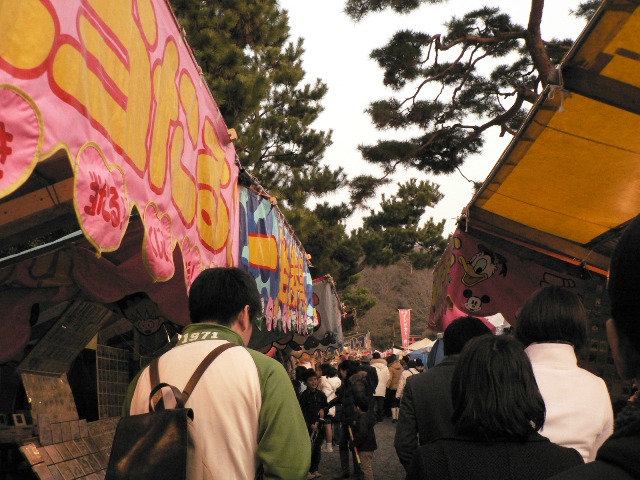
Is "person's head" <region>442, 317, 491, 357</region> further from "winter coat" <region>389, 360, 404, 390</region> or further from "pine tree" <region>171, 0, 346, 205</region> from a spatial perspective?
"winter coat" <region>389, 360, 404, 390</region>

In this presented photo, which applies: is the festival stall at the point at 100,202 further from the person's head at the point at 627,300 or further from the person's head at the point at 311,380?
the person's head at the point at 311,380

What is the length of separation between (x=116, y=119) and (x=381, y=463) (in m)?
11.5

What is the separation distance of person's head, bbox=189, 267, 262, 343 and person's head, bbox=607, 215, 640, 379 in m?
1.81

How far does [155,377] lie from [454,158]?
11212 mm

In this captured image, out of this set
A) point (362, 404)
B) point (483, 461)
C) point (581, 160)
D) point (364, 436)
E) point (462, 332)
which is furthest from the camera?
point (362, 404)

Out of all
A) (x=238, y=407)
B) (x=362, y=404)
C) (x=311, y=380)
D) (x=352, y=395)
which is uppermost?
(x=238, y=407)

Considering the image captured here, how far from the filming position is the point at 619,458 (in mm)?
988

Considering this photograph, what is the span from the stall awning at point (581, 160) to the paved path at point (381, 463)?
564 cm

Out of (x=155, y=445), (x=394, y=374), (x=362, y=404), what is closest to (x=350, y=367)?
(x=362, y=404)

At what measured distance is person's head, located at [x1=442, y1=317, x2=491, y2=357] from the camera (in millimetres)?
3965

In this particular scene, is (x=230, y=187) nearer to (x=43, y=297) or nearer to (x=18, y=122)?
(x=43, y=297)

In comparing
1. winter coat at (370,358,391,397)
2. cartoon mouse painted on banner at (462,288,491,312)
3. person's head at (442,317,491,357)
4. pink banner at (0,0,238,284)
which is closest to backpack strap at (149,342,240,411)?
pink banner at (0,0,238,284)

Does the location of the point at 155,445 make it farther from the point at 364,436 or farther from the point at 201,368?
the point at 364,436

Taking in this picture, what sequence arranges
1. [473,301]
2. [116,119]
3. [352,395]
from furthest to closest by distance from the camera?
[352,395]
[473,301]
[116,119]
